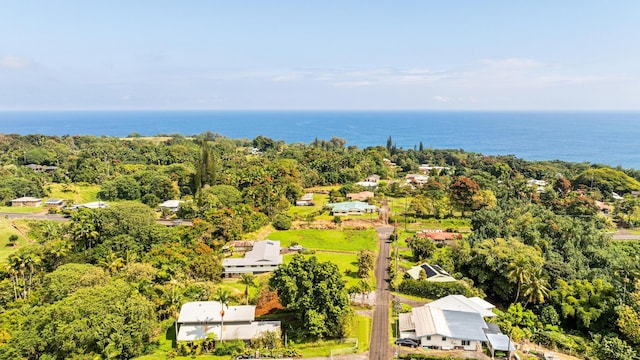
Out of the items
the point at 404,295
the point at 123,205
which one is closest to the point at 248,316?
the point at 404,295

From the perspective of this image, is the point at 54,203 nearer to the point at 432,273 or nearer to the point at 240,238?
the point at 240,238

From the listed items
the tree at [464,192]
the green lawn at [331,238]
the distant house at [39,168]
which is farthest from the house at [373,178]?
the distant house at [39,168]

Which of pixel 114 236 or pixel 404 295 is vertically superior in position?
pixel 114 236

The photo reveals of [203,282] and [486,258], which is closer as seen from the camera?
[203,282]

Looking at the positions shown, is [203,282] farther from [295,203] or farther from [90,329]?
[295,203]

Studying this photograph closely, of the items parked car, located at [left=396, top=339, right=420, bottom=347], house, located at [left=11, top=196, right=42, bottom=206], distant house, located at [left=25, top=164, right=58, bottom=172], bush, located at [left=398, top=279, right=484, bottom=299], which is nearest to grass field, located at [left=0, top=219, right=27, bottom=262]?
house, located at [left=11, top=196, right=42, bottom=206]

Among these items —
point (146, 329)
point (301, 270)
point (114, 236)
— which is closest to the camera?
point (146, 329)

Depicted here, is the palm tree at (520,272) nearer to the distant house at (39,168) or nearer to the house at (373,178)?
the house at (373,178)
